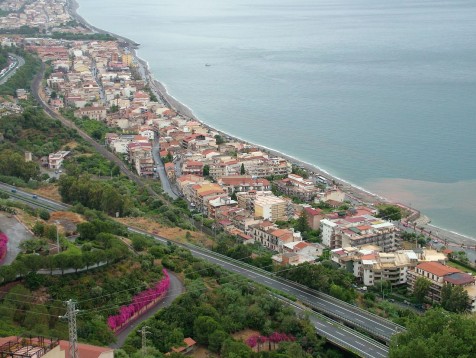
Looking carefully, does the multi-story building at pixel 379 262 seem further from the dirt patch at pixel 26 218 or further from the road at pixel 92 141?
the road at pixel 92 141

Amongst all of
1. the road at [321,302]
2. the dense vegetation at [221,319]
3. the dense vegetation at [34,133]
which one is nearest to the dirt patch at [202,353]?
the dense vegetation at [221,319]

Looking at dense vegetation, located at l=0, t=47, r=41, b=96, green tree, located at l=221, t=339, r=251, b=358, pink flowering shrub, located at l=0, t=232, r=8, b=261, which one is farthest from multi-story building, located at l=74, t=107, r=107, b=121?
green tree, located at l=221, t=339, r=251, b=358

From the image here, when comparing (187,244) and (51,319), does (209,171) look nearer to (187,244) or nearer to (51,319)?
(187,244)

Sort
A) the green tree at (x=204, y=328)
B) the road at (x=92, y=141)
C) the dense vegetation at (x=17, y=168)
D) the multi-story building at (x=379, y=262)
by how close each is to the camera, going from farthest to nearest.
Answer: the road at (x=92, y=141), the dense vegetation at (x=17, y=168), the multi-story building at (x=379, y=262), the green tree at (x=204, y=328)

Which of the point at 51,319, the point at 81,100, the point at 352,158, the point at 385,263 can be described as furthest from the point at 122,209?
the point at 81,100

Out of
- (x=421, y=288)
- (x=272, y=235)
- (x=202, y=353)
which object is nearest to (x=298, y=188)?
(x=272, y=235)

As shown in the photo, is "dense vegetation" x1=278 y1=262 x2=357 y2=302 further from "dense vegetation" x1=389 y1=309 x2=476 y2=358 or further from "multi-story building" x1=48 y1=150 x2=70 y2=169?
"multi-story building" x1=48 y1=150 x2=70 y2=169
